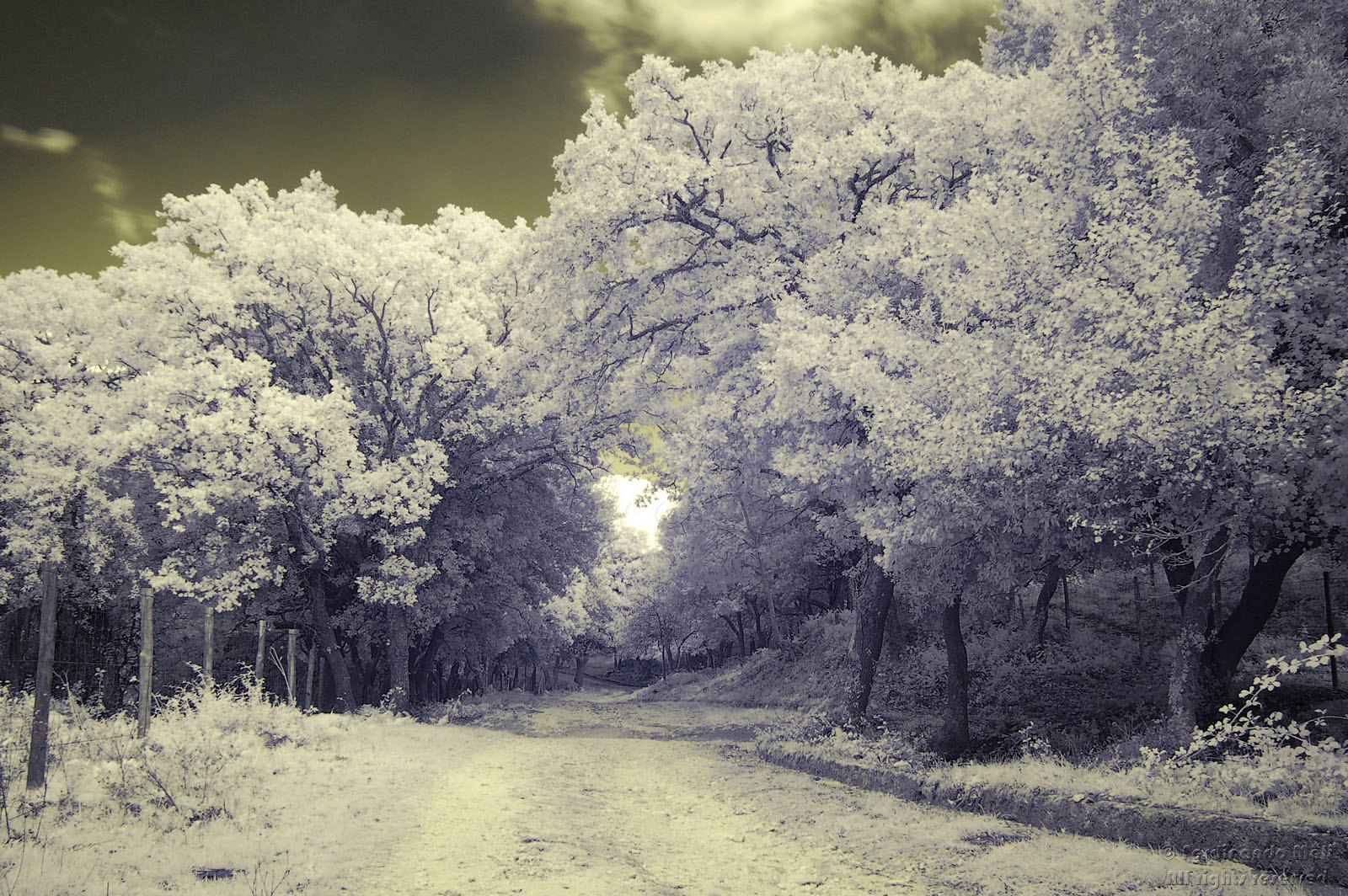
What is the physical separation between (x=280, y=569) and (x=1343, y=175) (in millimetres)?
21552

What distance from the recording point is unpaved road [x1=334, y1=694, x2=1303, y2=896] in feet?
23.5

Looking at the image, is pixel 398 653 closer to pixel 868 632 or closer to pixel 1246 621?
pixel 868 632

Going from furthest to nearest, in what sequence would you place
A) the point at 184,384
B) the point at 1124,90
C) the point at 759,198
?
the point at 184,384
the point at 759,198
the point at 1124,90

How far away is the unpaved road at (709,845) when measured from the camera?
23.5 ft

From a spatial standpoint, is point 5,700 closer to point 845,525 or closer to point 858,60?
point 845,525

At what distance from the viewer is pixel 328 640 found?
24469mm

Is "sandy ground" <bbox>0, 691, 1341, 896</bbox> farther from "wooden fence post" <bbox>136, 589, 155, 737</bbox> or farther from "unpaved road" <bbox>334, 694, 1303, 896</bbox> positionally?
"wooden fence post" <bbox>136, 589, 155, 737</bbox>

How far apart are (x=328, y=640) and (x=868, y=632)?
1563 centimetres

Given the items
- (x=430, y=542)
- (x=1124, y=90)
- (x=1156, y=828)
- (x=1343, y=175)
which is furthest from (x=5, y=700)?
(x=1343, y=175)

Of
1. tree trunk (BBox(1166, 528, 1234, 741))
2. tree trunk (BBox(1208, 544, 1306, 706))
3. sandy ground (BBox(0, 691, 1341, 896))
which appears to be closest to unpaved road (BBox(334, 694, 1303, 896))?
sandy ground (BBox(0, 691, 1341, 896))

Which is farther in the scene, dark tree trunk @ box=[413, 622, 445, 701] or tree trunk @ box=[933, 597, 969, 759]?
dark tree trunk @ box=[413, 622, 445, 701]

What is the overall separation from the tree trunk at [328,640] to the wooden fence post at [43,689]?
51.1 feet

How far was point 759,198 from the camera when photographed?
1652cm

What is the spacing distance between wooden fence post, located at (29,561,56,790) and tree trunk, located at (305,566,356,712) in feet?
51.1
